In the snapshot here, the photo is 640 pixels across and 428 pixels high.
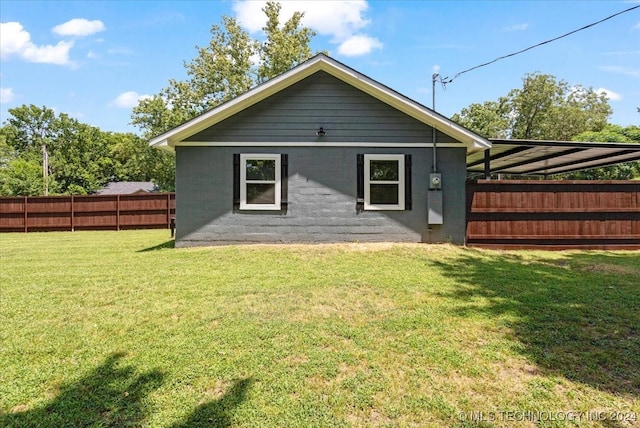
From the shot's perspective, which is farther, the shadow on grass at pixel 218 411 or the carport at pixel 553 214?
the carport at pixel 553 214

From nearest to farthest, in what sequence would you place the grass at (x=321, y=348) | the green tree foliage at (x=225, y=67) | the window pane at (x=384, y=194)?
the grass at (x=321, y=348)
the window pane at (x=384, y=194)
the green tree foliage at (x=225, y=67)

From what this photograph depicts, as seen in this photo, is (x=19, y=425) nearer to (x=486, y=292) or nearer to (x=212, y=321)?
(x=212, y=321)

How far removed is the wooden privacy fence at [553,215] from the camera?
8477mm

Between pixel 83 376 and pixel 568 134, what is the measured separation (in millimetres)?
45043

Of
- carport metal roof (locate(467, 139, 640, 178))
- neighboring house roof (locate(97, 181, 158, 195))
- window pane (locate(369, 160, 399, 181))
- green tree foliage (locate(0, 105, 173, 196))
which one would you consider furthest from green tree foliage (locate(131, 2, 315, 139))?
window pane (locate(369, 160, 399, 181))

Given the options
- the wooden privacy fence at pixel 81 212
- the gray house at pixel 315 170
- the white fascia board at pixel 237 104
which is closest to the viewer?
the white fascia board at pixel 237 104

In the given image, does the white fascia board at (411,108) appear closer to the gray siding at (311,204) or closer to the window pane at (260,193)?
the gray siding at (311,204)

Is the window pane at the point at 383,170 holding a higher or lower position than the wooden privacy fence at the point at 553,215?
higher

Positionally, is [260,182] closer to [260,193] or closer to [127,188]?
[260,193]

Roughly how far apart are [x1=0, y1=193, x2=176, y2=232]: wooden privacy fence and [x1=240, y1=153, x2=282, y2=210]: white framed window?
856 centimetres

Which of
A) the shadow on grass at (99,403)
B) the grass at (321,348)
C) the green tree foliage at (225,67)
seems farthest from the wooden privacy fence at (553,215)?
the green tree foliage at (225,67)

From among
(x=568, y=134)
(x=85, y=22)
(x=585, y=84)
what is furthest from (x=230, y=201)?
(x=585, y=84)

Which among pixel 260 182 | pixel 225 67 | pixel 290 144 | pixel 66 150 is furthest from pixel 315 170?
pixel 66 150

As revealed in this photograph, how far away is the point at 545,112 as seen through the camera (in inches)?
1479
